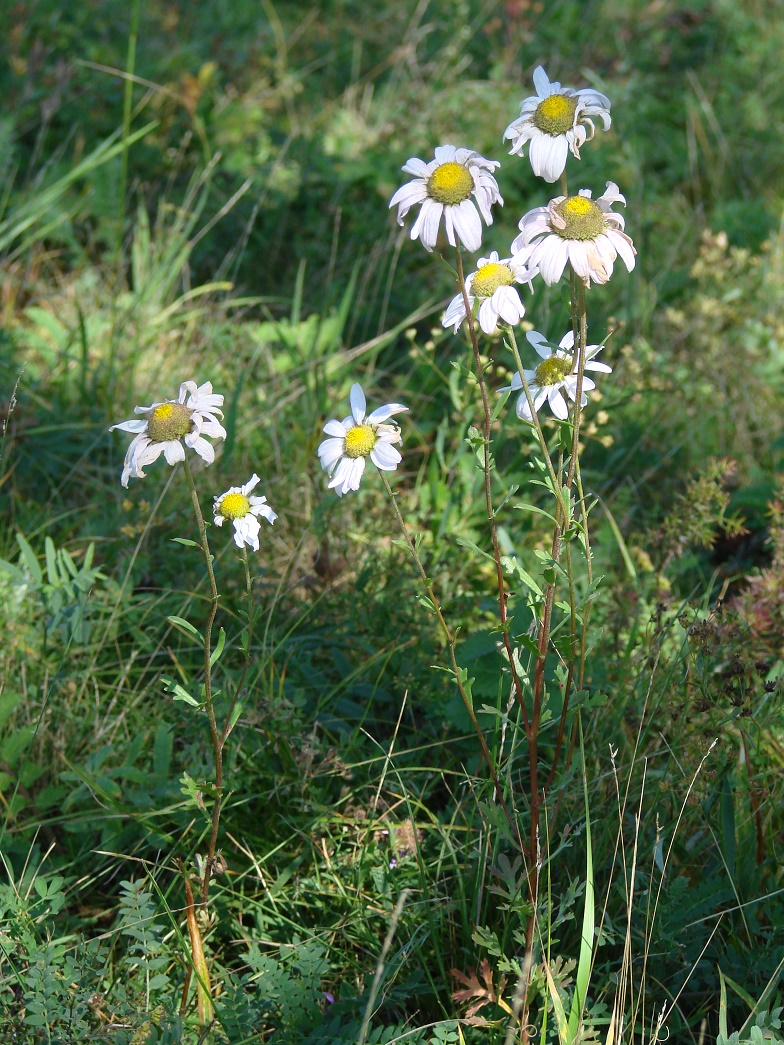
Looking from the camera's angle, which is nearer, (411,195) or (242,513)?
(411,195)

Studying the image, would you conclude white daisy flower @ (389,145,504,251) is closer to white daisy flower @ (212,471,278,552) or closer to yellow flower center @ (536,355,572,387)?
yellow flower center @ (536,355,572,387)

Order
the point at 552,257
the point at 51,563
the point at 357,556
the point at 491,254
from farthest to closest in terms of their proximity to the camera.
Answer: the point at 357,556
the point at 51,563
the point at 491,254
the point at 552,257

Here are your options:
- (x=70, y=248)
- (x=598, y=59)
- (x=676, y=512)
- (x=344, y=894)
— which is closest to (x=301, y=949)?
(x=344, y=894)

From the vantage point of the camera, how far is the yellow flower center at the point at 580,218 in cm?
124

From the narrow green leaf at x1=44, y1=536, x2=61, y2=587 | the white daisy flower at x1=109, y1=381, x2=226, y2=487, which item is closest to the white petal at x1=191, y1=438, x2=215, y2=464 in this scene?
the white daisy flower at x1=109, y1=381, x2=226, y2=487

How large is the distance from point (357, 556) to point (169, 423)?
3.59ft

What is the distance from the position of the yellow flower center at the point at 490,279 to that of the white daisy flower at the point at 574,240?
11cm

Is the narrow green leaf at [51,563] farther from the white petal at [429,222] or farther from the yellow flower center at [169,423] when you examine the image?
the white petal at [429,222]

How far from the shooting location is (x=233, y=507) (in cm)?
143

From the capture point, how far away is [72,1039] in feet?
4.69

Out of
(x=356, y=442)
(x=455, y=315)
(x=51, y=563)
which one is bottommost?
(x=51, y=563)

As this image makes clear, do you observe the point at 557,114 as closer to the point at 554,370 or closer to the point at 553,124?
the point at 553,124

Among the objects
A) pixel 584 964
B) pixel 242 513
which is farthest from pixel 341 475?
pixel 584 964

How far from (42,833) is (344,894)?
0.63 meters
